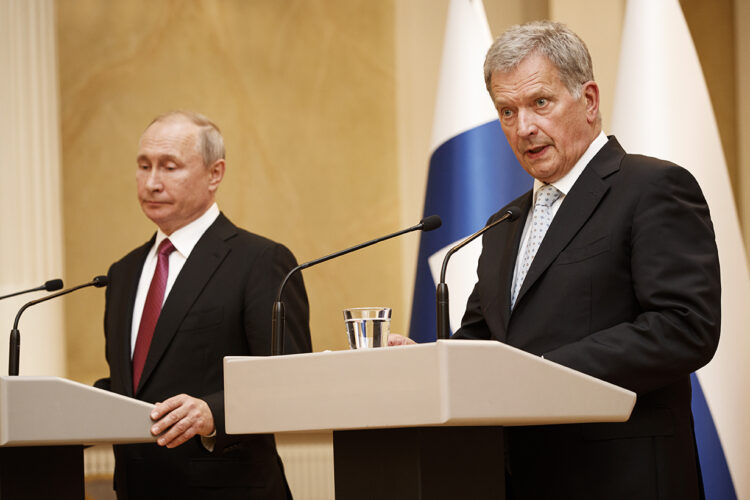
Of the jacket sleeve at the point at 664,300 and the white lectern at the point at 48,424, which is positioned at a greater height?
the jacket sleeve at the point at 664,300

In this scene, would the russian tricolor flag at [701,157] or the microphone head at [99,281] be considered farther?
the russian tricolor flag at [701,157]

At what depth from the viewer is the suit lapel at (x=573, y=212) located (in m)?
2.18

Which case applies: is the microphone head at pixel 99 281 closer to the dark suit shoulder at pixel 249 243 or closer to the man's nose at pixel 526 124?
the dark suit shoulder at pixel 249 243

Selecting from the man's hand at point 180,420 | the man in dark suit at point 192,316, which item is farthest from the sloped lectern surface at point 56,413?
the man in dark suit at point 192,316

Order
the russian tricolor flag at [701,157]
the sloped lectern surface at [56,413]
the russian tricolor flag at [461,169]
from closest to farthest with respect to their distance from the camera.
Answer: the sloped lectern surface at [56,413]
the russian tricolor flag at [701,157]
the russian tricolor flag at [461,169]

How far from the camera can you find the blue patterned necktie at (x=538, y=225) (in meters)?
2.29

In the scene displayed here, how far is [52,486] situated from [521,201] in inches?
51.8

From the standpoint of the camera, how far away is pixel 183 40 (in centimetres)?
542

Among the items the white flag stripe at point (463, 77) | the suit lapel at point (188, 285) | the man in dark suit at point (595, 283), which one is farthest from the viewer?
the white flag stripe at point (463, 77)

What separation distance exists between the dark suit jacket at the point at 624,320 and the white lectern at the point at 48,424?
2.80 feet

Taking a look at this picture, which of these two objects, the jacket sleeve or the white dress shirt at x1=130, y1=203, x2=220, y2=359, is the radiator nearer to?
the white dress shirt at x1=130, y1=203, x2=220, y2=359

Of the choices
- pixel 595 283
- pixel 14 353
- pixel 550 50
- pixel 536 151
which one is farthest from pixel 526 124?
pixel 14 353

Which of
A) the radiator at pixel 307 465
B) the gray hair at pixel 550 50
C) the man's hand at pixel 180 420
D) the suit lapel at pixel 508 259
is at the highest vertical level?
the gray hair at pixel 550 50

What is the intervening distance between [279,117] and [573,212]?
3505mm
